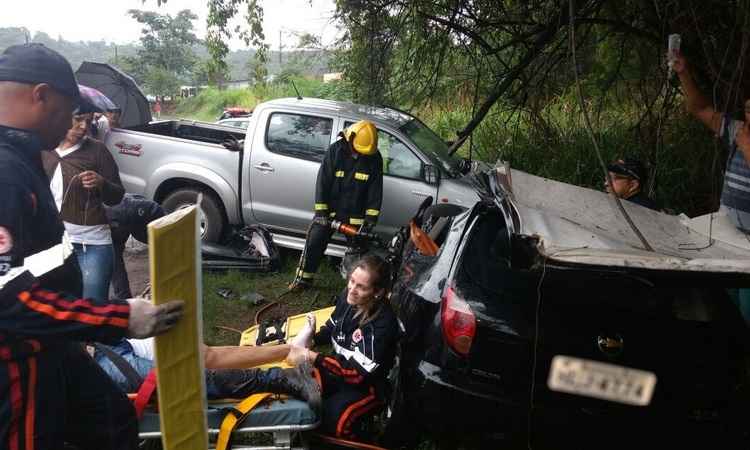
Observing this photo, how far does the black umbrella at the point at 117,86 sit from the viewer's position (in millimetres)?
6774

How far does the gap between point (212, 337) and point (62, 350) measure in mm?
2429

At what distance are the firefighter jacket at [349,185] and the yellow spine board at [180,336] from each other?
3.30 metres

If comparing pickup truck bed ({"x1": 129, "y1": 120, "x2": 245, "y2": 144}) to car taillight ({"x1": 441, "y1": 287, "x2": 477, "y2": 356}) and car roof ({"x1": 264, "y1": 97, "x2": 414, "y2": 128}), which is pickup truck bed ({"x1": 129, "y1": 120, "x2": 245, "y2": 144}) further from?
car taillight ({"x1": 441, "y1": 287, "x2": 477, "y2": 356})

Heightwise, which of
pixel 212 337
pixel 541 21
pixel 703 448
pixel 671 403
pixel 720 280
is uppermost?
pixel 541 21

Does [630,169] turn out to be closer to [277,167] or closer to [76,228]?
[277,167]

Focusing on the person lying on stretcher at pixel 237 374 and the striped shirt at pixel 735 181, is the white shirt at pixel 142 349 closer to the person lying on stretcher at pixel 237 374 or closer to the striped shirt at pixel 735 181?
the person lying on stretcher at pixel 237 374

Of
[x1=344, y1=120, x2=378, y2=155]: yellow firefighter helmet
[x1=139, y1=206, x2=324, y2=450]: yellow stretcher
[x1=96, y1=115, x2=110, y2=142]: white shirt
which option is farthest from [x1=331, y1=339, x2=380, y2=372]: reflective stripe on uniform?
[x1=96, y1=115, x2=110, y2=142]: white shirt

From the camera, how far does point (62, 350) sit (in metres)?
1.87

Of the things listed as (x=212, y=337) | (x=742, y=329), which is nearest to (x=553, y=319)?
(x=742, y=329)

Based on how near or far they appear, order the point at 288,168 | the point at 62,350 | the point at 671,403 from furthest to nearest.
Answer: the point at 288,168 → the point at 671,403 → the point at 62,350

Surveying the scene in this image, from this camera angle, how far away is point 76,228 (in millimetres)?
3551

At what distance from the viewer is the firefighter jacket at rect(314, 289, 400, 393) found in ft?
8.89

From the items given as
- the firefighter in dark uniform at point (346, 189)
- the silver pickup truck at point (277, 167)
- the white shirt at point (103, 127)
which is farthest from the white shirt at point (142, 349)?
the white shirt at point (103, 127)

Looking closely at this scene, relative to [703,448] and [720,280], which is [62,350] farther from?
[703,448]
